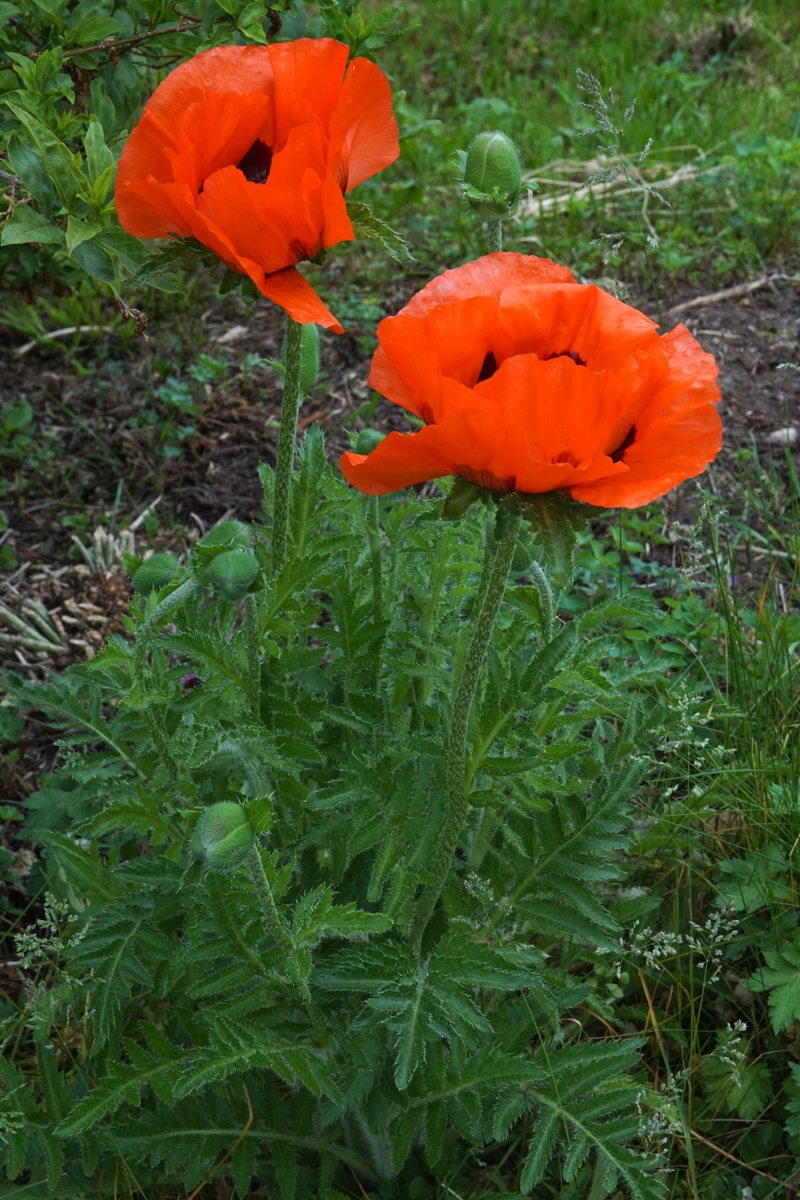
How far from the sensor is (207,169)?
1.48m

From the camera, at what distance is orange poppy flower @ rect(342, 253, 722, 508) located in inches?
47.9

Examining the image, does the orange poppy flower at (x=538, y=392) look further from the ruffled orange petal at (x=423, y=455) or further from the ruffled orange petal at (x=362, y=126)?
the ruffled orange petal at (x=362, y=126)

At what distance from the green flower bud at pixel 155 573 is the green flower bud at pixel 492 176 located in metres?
0.68

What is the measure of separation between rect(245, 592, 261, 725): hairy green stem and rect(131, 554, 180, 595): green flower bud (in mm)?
144

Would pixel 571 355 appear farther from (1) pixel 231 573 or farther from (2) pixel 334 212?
(1) pixel 231 573

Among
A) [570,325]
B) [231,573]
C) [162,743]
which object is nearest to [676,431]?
[570,325]

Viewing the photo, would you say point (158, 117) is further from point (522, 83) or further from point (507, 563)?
point (522, 83)

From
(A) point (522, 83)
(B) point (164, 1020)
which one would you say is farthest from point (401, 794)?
(A) point (522, 83)

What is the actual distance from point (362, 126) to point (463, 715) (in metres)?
0.77

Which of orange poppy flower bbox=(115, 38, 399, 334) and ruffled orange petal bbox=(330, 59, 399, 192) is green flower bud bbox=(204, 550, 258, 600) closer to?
orange poppy flower bbox=(115, 38, 399, 334)

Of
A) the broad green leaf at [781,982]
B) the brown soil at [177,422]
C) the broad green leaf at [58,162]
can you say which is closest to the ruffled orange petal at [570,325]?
the broad green leaf at [58,162]

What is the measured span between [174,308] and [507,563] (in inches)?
120

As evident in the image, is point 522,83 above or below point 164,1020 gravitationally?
above

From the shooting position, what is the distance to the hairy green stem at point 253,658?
1.63m
